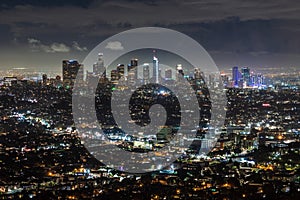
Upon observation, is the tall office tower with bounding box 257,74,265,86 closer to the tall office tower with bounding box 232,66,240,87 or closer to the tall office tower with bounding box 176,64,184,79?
the tall office tower with bounding box 232,66,240,87

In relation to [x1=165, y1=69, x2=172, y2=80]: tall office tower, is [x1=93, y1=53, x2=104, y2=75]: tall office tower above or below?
above

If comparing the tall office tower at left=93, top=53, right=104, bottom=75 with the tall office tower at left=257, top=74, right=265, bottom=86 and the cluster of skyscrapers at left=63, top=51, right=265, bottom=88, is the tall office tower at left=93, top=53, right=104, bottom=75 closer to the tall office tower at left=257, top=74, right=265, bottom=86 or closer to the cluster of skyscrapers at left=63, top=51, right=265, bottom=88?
the cluster of skyscrapers at left=63, top=51, right=265, bottom=88

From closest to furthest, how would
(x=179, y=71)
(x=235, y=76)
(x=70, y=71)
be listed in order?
(x=179, y=71)
(x=70, y=71)
(x=235, y=76)

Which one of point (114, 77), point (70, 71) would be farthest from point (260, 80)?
point (70, 71)

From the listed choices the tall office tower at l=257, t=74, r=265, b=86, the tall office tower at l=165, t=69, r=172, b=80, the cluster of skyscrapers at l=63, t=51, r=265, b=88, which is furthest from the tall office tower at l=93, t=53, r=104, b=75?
the tall office tower at l=257, t=74, r=265, b=86

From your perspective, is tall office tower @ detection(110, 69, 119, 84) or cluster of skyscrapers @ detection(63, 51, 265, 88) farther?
tall office tower @ detection(110, 69, 119, 84)

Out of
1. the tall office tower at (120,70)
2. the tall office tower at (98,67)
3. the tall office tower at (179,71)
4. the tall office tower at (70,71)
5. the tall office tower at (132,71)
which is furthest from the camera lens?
the tall office tower at (70,71)

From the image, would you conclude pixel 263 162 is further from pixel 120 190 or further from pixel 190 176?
pixel 120 190

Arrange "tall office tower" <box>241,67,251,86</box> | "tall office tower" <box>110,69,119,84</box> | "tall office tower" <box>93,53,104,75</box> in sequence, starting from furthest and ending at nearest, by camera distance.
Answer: "tall office tower" <box>241,67,251,86</box> → "tall office tower" <box>110,69,119,84</box> → "tall office tower" <box>93,53,104,75</box>

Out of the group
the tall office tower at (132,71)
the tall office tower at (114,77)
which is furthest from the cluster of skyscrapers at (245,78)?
the tall office tower at (132,71)

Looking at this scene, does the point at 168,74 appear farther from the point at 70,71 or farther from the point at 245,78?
the point at 245,78

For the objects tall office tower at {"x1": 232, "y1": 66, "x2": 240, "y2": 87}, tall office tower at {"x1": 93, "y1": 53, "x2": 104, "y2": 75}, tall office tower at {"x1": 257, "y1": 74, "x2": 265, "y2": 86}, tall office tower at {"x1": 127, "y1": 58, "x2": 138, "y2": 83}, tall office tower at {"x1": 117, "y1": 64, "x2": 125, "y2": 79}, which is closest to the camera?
tall office tower at {"x1": 93, "y1": 53, "x2": 104, "y2": 75}

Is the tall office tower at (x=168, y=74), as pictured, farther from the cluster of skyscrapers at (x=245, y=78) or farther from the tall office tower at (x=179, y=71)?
the cluster of skyscrapers at (x=245, y=78)
